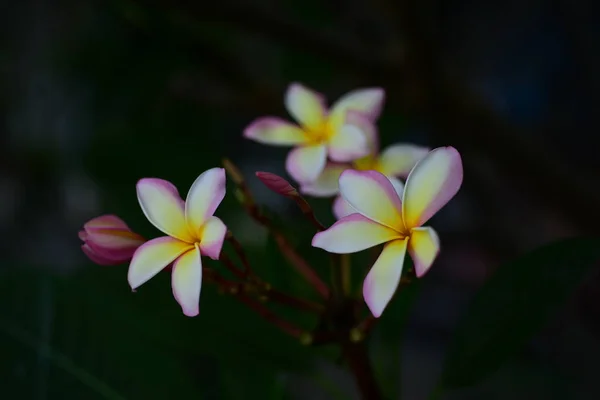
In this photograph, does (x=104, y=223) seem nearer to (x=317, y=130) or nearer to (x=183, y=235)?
(x=183, y=235)

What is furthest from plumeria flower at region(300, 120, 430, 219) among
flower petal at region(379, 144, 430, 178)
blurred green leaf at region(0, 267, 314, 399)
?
blurred green leaf at region(0, 267, 314, 399)

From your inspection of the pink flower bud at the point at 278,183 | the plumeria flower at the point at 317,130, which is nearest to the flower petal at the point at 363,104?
the plumeria flower at the point at 317,130

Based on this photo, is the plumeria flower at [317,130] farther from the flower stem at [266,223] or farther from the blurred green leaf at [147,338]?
the blurred green leaf at [147,338]

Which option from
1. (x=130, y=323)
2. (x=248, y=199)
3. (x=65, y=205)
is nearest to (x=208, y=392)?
(x=130, y=323)

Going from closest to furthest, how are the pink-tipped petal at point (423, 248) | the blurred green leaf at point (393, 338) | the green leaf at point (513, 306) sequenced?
the pink-tipped petal at point (423, 248) → the green leaf at point (513, 306) → the blurred green leaf at point (393, 338)

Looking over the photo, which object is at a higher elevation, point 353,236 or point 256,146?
point 353,236

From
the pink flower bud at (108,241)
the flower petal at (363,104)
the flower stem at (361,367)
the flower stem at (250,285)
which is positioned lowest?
the flower stem at (361,367)

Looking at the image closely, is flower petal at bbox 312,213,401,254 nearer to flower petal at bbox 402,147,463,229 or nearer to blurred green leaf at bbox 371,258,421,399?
flower petal at bbox 402,147,463,229

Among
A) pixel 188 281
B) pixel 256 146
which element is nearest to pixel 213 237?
pixel 188 281
